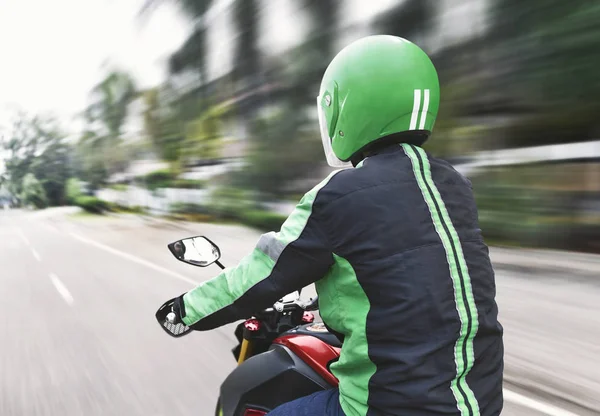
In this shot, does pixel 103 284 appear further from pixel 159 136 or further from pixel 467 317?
pixel 159 136

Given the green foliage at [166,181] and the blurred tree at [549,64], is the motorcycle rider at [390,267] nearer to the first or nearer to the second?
the blurred tree at [549,64]

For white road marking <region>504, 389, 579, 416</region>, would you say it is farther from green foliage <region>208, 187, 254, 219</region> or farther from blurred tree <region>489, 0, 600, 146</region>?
green foliage <region>208, 187, 254, 219</region>

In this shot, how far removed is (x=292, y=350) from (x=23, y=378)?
10.3 feet

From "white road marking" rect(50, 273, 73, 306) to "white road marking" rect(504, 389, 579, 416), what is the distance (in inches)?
203

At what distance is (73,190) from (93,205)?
27.2ft

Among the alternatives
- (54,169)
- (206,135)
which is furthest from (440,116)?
(54,169)

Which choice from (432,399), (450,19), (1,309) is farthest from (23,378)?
(450,19)

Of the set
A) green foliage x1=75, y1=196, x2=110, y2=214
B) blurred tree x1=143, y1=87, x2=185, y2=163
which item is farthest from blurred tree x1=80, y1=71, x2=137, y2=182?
blurred tree x1=143, y1=87, x2=185, y2=163

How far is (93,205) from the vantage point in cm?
4003

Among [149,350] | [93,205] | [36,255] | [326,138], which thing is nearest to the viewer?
[326,138]

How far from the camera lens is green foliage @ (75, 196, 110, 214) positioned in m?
38.8

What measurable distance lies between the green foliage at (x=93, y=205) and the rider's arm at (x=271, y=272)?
127 ft

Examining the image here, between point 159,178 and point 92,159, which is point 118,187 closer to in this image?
point 92,159

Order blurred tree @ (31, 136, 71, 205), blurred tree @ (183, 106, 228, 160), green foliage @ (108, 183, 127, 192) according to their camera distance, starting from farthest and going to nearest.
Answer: blurred tree @ (31, 136, 71, 205), green foliage @ (108, 183, 127, 192), blurred tree @ (183, 106, 228, 160)
